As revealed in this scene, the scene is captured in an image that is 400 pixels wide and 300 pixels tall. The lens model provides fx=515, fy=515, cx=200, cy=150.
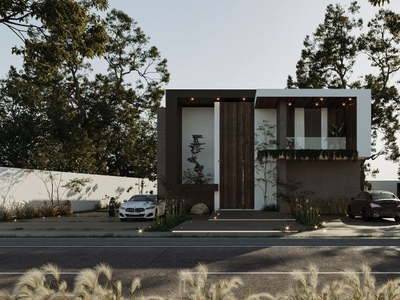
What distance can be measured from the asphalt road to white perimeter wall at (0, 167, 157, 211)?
9.77 m

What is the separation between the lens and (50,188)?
3122cm

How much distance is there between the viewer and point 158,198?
2819 centimetres

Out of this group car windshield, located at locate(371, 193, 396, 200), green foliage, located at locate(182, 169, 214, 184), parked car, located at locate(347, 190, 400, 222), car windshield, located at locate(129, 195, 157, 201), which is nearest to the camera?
parked car, located at locate(347, 190, 400, 222)

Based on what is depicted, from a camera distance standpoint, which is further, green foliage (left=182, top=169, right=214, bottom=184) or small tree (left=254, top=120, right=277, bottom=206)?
green foliage (left=182, top=169, right=214, bottom=184)

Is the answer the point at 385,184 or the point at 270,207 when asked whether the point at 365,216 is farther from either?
the point at 385,184

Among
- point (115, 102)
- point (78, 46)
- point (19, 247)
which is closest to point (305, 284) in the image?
point (19, 247)

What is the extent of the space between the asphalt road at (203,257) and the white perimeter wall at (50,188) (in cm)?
977

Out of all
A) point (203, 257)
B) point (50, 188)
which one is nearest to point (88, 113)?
point (50, 188)

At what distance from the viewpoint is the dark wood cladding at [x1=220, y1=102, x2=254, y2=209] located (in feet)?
101

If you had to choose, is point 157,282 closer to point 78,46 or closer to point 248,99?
point 78,46

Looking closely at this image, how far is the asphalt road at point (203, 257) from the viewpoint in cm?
931

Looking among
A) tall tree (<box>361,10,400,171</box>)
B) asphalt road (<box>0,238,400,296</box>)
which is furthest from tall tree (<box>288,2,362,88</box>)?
asphalt road (<box>0,238,400,296</box>)

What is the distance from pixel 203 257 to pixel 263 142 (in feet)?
63.3

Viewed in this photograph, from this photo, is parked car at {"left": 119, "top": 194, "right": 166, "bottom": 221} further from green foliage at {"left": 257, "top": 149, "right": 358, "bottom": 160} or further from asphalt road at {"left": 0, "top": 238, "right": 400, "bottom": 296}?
asphalt road at {"left": 0, "top": 238, "right": 400, "bottom": 296}
